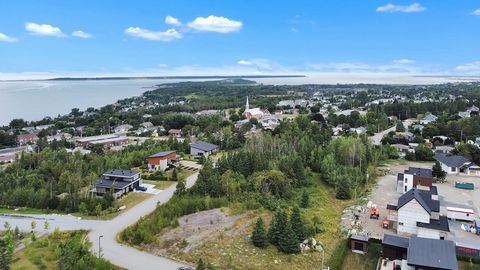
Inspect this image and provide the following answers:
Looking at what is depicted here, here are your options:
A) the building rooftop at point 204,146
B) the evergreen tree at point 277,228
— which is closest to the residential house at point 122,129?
the building rooftop at point 204,146

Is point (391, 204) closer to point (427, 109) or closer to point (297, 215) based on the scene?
point (297, 215)

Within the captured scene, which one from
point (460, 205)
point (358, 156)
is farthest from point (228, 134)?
point (460, 205)

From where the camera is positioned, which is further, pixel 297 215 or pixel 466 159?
pixel 466 159

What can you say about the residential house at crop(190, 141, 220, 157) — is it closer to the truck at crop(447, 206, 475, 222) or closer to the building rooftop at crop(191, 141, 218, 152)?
the building rooftop at crop(191, 141, 218, 152)

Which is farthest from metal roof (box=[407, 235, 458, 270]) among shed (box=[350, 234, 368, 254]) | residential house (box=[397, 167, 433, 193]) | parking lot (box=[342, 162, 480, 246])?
residential house (box=[397, 167, 433, 193])

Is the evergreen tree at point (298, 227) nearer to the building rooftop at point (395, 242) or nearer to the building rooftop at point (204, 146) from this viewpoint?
the building rooftop at point (395, 242)
